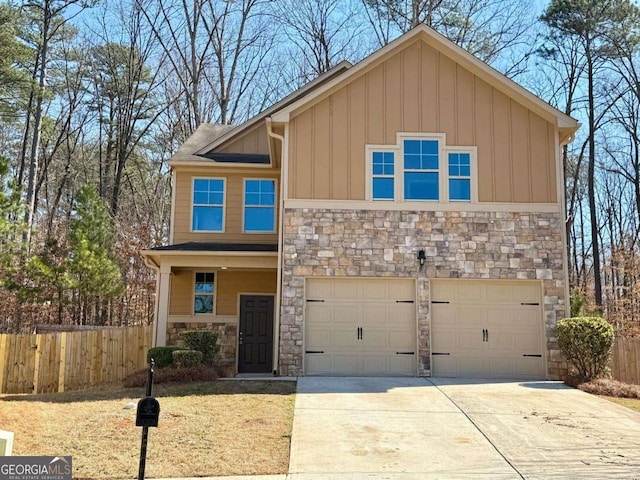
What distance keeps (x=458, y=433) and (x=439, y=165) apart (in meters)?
6.94

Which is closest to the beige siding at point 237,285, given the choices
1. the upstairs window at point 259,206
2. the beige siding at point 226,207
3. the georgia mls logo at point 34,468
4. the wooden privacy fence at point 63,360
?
the beige siding at point 226,207

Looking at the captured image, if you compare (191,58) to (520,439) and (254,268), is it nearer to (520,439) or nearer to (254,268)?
(254,268)

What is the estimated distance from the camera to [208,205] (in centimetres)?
1531

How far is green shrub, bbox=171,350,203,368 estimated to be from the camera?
11.5 metres

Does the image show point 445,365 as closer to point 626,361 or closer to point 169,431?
point 626,361

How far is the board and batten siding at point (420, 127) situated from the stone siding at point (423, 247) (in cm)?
56

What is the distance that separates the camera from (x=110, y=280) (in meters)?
18.6

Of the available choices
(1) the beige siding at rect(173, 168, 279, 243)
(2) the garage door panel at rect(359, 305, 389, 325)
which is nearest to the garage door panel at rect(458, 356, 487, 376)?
(2) the garage door panel at rect(359, 305, 389, 325)

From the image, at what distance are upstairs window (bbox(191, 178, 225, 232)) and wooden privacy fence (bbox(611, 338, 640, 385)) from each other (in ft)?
34.1

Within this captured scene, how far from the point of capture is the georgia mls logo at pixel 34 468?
5.02m

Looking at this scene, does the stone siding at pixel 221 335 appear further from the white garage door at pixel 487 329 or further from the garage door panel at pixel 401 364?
the white garage door at pixel 487 329

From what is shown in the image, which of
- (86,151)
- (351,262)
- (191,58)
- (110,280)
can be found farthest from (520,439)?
(86,151)

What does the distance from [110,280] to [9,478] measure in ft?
46.8

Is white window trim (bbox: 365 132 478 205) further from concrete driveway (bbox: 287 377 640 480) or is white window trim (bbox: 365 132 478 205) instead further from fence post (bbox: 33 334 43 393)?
fence post (bbox: 33 334 43 393)
